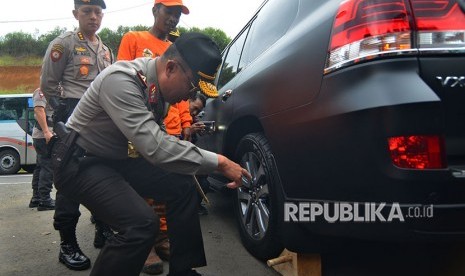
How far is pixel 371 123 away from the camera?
1.57 meters

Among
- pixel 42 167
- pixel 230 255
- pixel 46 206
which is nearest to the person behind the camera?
pixel 230 255

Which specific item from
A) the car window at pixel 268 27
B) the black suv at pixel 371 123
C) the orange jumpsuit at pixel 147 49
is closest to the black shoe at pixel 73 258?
Result: the orange jumpsuit at pixel 147 49

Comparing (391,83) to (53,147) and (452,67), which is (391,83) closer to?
(452,67)

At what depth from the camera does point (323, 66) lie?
177 centimetres

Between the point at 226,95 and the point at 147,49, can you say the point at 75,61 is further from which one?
the point at 226,95

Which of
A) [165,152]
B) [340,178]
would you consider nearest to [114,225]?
[165,152]

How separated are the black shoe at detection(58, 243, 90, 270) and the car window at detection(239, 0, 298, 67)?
5.40 feet

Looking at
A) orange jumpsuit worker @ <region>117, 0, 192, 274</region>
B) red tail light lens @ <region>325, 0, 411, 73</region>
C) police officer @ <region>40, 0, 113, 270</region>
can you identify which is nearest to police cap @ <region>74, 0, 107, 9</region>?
police officer @ <region>40, 0, 113, 270</region>

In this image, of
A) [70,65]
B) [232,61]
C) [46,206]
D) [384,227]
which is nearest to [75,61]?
[70,65]

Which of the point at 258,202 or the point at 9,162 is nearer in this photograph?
the point at 258,202

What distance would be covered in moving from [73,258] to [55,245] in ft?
2.06

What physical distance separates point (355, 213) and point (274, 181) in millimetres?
552

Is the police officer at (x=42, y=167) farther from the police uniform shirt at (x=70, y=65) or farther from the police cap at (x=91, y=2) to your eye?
the police cap at (x=91, y=2)

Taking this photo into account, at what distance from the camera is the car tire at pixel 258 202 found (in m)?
2.23
